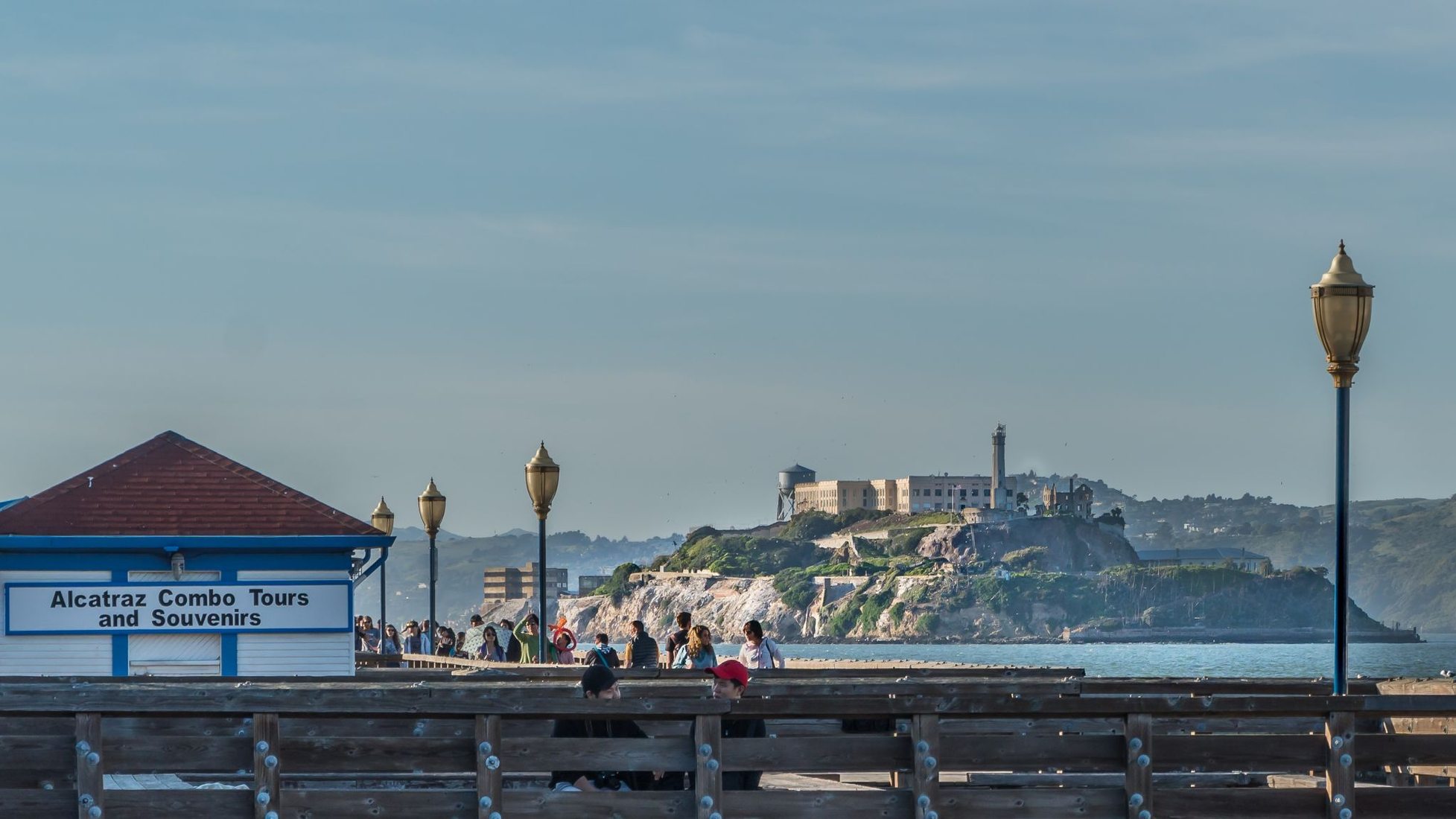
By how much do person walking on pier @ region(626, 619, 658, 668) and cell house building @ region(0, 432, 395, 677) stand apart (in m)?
4.26

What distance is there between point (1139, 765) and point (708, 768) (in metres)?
2.29

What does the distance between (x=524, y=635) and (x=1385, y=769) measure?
63.1ft

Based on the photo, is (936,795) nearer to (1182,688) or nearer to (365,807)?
(365,807)

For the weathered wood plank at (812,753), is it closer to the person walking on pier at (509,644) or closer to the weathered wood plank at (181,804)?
the weathered wood plank at (181,804)

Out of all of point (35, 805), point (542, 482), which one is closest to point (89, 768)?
point (35, 805)

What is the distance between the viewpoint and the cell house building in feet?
71.9

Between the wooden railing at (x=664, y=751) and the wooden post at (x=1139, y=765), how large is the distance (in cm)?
1

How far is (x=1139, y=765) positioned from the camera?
439 inches

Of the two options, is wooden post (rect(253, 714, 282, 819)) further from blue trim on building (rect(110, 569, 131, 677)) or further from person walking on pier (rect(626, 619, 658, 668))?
person walking on pier (rect(626, 619, 658, 668))

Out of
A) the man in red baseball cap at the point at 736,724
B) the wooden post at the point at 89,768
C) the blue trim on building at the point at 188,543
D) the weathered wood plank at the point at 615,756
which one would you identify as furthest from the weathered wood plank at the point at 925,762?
the blue trim on building at the point at 188,543

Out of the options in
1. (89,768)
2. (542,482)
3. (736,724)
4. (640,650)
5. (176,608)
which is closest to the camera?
(89,768)

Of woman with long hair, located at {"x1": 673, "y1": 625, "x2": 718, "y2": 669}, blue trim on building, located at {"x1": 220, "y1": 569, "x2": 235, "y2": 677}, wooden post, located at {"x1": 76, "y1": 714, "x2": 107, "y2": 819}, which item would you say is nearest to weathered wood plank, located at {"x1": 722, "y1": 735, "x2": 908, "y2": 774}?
wooden post, located at {"x1": 76, "y1": 714, "x2": 107, "y2": 819}

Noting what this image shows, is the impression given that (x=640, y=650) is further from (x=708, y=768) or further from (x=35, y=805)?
(x=35, y=805)

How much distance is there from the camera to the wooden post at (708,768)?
10.8 meters
